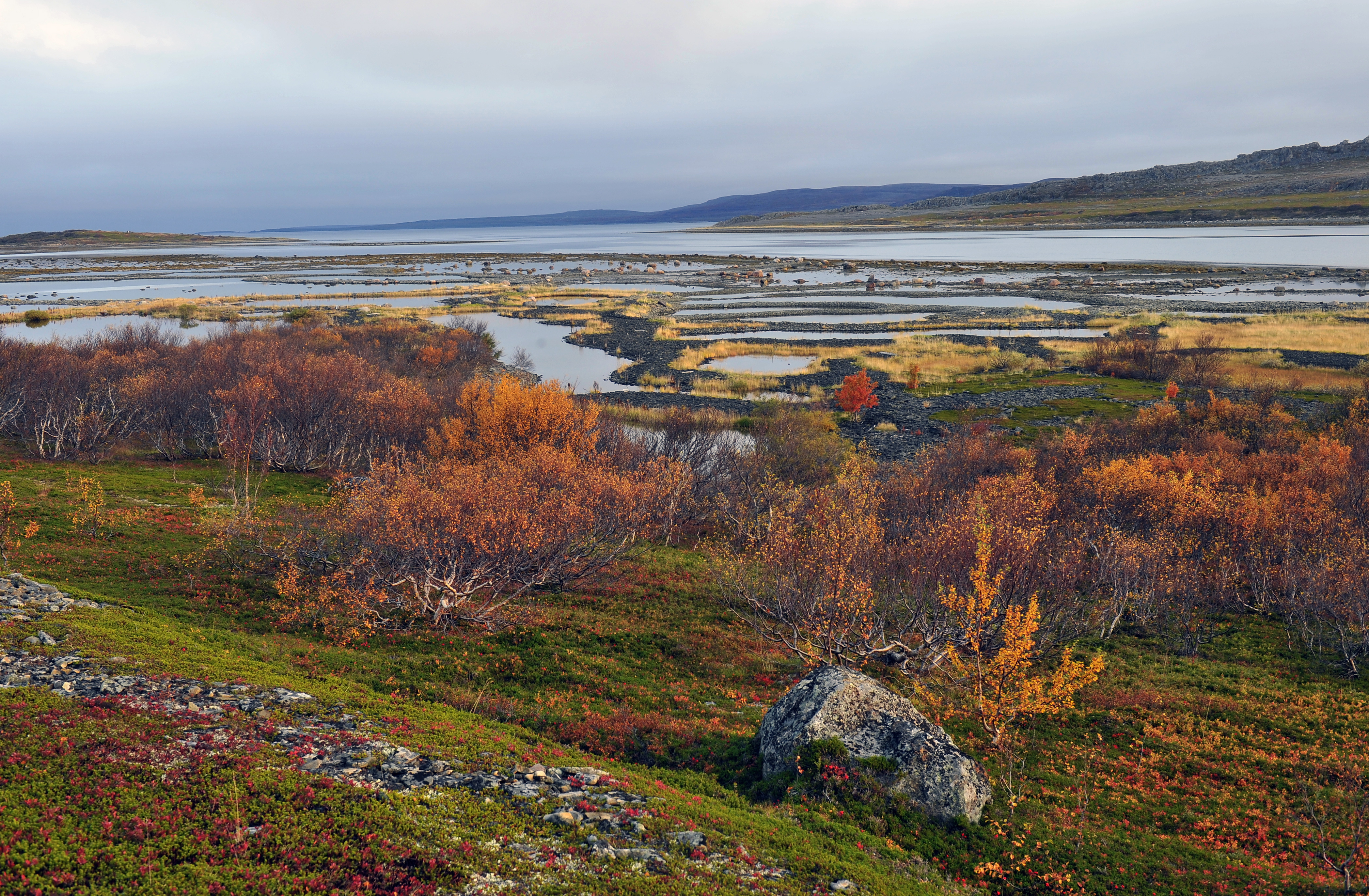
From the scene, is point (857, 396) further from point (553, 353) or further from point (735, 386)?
point (553, 353)

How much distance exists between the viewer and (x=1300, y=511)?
36.4 m

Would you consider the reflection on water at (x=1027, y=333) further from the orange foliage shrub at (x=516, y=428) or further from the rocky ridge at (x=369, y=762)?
the rocky ridge at (x=369, y=762)

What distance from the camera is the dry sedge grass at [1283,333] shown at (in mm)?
92938

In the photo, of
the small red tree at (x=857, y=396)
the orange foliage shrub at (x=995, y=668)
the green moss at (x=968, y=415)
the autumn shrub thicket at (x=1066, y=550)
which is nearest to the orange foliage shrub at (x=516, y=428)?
the autumn shrub thicket at (x=1066, y=550)

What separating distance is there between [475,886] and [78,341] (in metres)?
92.2

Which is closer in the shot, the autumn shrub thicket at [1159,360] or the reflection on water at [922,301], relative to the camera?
the autumn shrub thicket at [1159,360]

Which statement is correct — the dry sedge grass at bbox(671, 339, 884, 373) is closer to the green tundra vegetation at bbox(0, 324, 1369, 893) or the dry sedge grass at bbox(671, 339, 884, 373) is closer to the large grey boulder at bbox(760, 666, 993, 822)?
the green tundra vegetation at bbox(0, 324, 1369, 893)

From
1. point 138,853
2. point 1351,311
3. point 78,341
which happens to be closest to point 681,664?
point 138,853

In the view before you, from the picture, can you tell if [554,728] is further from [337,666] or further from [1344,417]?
[1344,417]

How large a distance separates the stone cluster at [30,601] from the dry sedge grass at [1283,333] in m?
109

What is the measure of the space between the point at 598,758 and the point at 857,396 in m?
61.3

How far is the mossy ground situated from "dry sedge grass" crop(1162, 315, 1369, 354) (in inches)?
3183

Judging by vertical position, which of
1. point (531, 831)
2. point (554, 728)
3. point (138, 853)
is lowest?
point (554, 728)

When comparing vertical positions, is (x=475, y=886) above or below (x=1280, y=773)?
above
